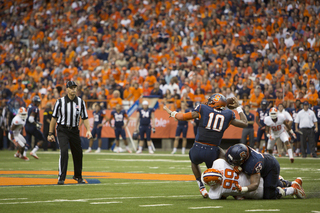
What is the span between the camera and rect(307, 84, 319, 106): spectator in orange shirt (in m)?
19.6

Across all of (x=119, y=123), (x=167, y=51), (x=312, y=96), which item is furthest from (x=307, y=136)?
(x=167, y=51)

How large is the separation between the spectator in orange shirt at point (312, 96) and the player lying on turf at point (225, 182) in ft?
43.6

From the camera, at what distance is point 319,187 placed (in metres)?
8.62

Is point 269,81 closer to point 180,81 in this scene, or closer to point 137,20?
point 180,81

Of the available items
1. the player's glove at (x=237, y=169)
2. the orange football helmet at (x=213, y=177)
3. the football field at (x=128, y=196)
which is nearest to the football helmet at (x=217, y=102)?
the player's glove at (x=237, y=169)

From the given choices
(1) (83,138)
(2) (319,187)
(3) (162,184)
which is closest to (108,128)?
(1) (83,138)

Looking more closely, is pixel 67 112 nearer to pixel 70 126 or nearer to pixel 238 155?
pixel 70 126

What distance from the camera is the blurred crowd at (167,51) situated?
2144cm

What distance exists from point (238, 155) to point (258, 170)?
39 centimetres

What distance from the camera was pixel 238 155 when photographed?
6.80 meters

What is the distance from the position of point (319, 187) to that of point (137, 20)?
2166 centimetres

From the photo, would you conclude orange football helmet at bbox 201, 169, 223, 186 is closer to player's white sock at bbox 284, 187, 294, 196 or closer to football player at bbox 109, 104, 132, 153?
player's white sock at bbox 284, 187, 294, 196

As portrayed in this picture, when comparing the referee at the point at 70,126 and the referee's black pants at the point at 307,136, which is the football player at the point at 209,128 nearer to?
the referee at the point at 70,126

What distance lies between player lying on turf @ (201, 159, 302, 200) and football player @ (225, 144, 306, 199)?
6 centimetres
